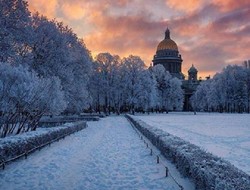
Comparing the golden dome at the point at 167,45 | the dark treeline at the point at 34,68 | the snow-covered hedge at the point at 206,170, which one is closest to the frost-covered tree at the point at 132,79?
the dark treeline at the point at 34,68

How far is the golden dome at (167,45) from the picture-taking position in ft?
574

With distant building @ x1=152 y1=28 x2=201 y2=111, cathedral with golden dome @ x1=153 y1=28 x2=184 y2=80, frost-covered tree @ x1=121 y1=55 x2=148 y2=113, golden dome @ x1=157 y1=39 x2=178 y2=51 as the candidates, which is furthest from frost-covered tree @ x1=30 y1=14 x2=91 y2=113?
golden dome @ x1=157 y1=39 x2=178 y2=51

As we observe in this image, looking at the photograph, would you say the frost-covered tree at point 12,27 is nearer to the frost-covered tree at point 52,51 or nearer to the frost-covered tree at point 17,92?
the frost-covered tree at point 17,92

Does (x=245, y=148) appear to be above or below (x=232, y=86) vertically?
below

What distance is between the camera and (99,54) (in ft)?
294

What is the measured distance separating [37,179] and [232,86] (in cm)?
9777

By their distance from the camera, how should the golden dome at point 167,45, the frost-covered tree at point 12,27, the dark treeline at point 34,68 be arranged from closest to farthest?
the dark treeline at point 34,68, the frost-covered tree at point 12,27, the golden dome at point 167,45

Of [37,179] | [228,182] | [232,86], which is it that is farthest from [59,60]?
[232,86]

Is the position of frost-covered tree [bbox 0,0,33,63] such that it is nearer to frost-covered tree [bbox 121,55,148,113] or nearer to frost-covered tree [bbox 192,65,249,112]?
frost-covered tree [bbox 121,55,148,113]

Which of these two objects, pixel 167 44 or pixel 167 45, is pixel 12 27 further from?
pixel 167 44

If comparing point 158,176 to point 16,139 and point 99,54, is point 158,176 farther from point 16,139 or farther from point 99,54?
point 99,54

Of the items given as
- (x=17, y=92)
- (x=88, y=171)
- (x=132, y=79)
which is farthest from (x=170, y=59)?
(x=88, y=171)

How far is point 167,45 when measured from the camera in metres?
176

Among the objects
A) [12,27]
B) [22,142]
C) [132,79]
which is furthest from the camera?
[132,79]
